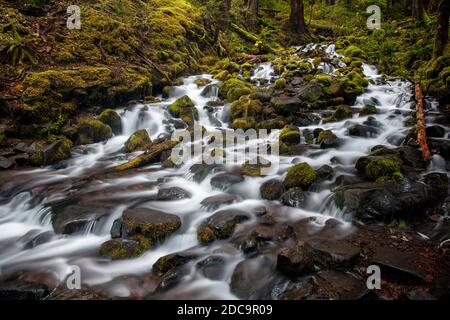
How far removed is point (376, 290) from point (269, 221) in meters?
1.98

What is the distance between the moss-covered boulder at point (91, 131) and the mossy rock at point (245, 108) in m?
3.72

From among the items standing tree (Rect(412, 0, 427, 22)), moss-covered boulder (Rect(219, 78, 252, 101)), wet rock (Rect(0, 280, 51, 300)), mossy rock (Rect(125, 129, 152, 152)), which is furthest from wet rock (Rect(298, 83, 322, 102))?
standing tree (Rect(412, 0, 427, 22))

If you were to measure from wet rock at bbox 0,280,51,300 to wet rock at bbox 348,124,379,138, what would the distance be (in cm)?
752

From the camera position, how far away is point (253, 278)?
4098mm

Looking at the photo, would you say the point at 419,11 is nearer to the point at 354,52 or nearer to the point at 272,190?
the point at 354,52

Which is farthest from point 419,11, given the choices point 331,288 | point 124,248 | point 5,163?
point 5,163

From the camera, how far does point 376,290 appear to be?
12.0 feet

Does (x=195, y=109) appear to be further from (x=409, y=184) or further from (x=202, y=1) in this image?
(x=202, y=1)

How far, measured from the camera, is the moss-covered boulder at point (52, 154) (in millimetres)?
7534

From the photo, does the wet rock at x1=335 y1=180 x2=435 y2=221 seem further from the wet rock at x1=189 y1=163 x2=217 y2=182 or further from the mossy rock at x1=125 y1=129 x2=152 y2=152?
the mossy rock at x1=125 y1=129 x2=152 y2=152

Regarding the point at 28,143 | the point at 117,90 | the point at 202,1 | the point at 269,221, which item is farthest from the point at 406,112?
the point at 202,1

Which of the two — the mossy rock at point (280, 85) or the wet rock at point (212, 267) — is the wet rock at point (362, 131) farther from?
the wet rock at point (212, 267)

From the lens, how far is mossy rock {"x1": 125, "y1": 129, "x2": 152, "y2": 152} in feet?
28.6

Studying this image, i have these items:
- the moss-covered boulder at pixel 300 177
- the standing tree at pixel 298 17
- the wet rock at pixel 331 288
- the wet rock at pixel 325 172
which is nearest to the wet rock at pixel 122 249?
the wet rock at pixel 331 288
